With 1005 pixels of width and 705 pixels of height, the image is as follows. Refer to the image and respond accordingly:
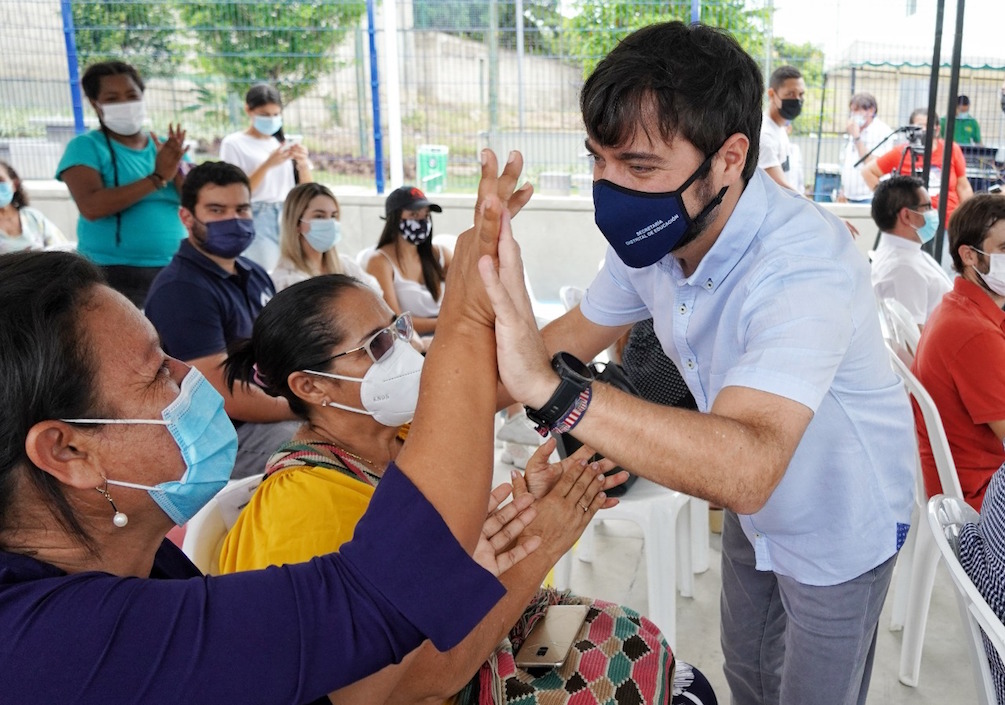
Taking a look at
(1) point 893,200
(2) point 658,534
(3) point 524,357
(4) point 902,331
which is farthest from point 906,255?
(3) point 524,357

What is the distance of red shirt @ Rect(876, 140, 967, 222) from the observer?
5746 mm

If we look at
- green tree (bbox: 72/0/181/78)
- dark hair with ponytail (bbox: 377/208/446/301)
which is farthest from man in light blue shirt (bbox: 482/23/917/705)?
green tree (bbox: 72/0/181/78)

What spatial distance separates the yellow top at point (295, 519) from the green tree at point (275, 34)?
6551 millimetres

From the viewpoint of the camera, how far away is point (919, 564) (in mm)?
2662

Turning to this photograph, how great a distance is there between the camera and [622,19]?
712 cm

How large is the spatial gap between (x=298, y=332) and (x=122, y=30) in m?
6.77

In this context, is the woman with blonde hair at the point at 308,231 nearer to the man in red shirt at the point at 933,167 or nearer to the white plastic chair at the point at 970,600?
the white plastic chair at the point at 970,600

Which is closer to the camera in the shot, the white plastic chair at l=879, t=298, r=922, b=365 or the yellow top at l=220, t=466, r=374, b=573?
the yellow top at l=220, t=466, r=374, b=573

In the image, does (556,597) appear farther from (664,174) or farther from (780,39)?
(780,39)

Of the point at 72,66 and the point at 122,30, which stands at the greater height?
the point at 122,30

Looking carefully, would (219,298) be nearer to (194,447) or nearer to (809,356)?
(194,447)

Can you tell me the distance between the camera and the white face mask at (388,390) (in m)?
1.83

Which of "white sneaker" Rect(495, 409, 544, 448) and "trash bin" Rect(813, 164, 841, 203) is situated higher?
"trash bin" Rect(813, 164, 841, 203)

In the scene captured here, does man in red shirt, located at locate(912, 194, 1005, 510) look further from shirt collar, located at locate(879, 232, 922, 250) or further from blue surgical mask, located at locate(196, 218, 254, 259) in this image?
blue surgical mask, located at locate(196, 218, 254, 259)
